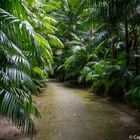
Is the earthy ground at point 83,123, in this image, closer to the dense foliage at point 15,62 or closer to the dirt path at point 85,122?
the dirt path at point 85,122

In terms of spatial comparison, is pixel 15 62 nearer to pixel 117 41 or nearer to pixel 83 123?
pixel 83 123

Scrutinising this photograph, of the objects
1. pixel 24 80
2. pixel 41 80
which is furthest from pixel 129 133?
pixel 41 80

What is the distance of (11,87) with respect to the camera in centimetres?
464

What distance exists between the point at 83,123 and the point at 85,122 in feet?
0.37

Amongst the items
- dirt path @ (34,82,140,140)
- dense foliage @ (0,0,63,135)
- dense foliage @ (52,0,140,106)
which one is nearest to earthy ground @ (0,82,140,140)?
dirt path @ (34,82,140,140)

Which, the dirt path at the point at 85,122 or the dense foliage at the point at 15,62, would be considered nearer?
the dense foliage at the point at 15,62

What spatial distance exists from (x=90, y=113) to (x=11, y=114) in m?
3.45

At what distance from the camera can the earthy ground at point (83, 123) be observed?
16.5 ft

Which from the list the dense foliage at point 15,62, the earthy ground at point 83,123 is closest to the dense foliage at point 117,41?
the earthy ground at point 83,123

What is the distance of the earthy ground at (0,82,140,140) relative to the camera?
5.02m

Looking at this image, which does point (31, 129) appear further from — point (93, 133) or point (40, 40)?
point (40, 40)

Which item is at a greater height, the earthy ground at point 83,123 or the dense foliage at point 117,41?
the dense foliage at point 117,41

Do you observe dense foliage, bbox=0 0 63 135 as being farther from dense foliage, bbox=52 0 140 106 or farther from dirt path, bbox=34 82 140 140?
dense foliage, bbox=52 0 140 106

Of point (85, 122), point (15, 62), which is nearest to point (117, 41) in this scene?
point (85, 122)
